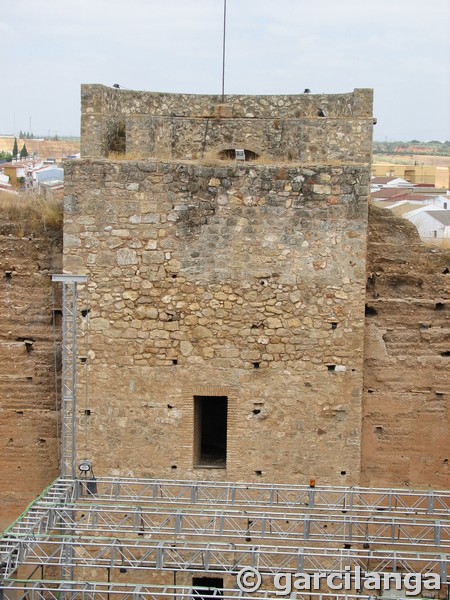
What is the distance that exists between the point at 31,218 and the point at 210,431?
3.85 m

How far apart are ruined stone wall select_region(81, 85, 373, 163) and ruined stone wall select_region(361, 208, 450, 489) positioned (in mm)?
1761

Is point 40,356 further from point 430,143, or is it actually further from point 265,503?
point 430,143

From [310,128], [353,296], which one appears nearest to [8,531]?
[353,296]

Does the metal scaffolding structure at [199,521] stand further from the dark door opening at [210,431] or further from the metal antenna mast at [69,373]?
the dark door opening at [210,431]

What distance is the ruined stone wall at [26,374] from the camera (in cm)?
1293

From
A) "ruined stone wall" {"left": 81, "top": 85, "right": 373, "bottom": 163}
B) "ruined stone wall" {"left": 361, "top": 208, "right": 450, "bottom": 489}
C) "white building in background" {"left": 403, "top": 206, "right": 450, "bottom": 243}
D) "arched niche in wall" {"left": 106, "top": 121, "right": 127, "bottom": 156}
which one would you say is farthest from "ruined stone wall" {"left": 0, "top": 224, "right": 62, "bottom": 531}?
"white building in background" {"left": 403, "top": 206, "right": 450, "bottom": 243}

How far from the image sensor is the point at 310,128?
14031 mm

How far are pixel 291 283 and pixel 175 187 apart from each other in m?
1.86

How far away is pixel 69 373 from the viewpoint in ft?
40.5

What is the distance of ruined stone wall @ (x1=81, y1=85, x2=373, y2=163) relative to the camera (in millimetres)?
13805

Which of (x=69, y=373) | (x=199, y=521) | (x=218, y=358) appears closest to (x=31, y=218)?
(x=69, y=373)

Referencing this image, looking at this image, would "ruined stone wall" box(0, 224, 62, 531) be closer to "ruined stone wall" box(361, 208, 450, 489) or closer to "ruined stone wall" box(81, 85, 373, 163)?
"ruined stone wall" box(81, 85, 373, 163)

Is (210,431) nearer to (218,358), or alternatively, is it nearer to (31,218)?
(218,358)

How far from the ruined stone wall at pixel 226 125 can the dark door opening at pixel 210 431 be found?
3.53m
